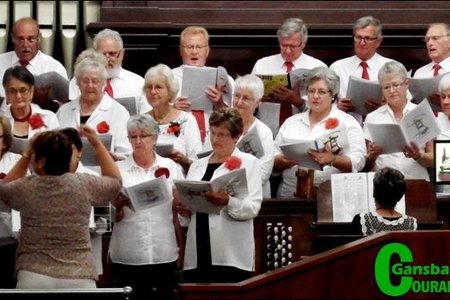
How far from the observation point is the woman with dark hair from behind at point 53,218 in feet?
25.4

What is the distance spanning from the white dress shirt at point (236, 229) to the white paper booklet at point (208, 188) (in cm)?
5

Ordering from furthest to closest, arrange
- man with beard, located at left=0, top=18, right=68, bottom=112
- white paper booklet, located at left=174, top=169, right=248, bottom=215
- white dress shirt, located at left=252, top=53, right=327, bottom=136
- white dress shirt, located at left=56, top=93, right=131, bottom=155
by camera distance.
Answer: man with beard, located at left=0, top=18, right=68, bottom=112 < white dress shirt, located at left=252, top=53, right=327, bottom=136 < white dress shirt, located at left=56, top=93, right=131, bottom=155 < white paper booklet, located at left=174, top=169, right=248, bottom=215

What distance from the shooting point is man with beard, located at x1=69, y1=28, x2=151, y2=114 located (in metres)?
10.5

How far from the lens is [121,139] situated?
9.79 meters

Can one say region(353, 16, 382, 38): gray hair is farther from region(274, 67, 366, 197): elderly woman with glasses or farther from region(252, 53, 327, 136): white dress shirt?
region(274, 67, 366, 197): elderly woman with glasses

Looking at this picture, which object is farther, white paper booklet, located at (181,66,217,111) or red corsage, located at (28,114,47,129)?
white paper booklet, located at (181,66,217,111)

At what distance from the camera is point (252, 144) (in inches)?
382

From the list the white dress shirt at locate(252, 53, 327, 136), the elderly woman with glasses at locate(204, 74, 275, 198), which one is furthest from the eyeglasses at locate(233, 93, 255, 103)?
the white dress shirt at locate(252, 53, 327, 136)

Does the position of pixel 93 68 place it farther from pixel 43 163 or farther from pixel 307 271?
pixel 307 271

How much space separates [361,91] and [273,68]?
0.78 meters

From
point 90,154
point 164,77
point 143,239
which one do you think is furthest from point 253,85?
→ point 143,239

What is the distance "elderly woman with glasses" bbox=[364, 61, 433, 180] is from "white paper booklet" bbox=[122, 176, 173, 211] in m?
1.61

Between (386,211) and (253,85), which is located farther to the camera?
(253,85)

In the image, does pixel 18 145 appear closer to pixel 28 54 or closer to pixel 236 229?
pixel 236 229
